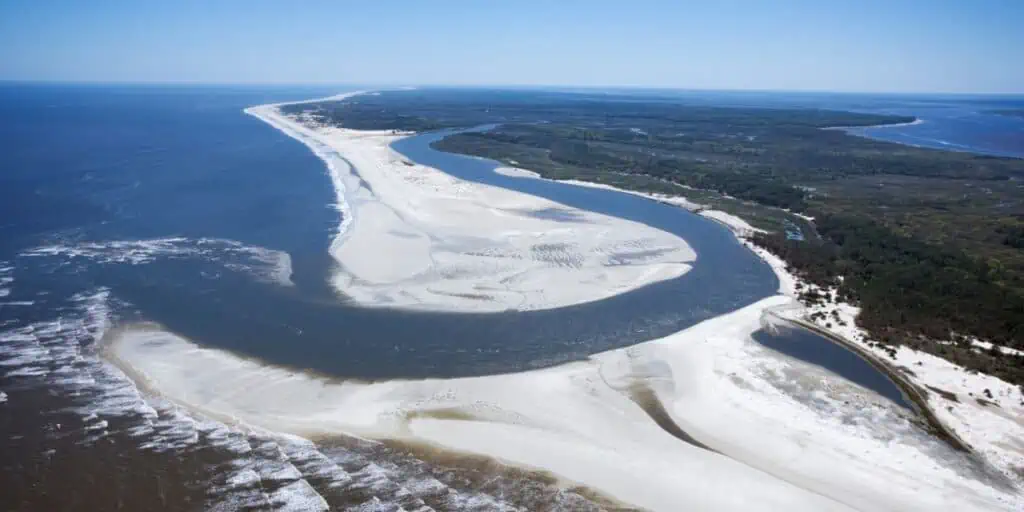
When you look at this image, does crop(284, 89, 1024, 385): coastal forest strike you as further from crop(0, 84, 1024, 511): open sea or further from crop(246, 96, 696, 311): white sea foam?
crop(246, 96, 696, 311): white sea foam

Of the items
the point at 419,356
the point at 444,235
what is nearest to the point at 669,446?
the point at 419,356

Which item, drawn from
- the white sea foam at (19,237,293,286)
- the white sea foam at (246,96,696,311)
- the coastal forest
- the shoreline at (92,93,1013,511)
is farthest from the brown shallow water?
the coastal forest

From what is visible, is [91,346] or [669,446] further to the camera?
[91,346]

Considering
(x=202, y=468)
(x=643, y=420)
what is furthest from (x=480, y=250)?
(x=202, y=468)

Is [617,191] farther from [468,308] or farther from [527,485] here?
[527,485]

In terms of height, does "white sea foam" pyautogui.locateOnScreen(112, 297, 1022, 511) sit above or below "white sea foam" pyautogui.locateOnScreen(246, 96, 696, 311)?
below

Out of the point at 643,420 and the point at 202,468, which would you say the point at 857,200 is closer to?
the point at 643,420

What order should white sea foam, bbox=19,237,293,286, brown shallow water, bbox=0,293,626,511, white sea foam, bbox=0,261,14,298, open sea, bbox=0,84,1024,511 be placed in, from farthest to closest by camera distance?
white sea foam, bbox=19,237,293,286 → white sea foam, bbox=0,261,14,298 → open sea, bbox=0,84,1024,511 → brown shallow water, bbox=0,293,626,511
